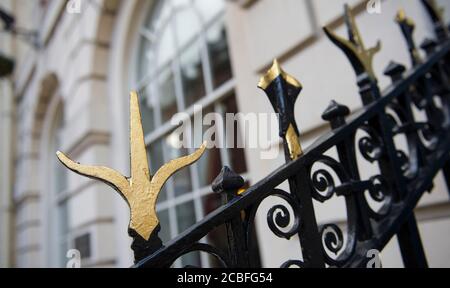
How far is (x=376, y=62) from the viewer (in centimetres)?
119

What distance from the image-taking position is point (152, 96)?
9.39 feet

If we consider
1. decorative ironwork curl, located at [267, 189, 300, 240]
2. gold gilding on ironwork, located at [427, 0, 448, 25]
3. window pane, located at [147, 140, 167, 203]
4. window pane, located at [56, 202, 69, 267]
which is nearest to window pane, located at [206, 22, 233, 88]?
window pane, located at [147, 140, 167, 203]

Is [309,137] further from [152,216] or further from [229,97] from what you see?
[152,216]

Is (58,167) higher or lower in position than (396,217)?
higher

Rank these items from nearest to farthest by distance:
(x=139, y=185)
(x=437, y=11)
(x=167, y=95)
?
(x=139, y=185), (x=437, y=11), (x=167, y=95)

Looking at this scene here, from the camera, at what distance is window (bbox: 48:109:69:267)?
4.20 meters

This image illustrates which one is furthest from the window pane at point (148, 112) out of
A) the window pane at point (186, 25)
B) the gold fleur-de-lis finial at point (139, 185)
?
the gold fleur-de-lis finial at point (139, 185)

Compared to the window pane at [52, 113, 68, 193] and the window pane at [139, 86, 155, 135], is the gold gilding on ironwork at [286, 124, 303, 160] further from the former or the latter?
the window pane at [52, 113, 68, 193]

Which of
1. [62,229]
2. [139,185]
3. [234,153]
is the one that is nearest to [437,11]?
[139,185]

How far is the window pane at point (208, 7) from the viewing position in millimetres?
2207

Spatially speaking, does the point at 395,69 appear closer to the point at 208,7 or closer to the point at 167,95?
the point at 208,7

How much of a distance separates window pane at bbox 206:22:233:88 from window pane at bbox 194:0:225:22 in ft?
0.29

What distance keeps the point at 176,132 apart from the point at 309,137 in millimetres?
1312

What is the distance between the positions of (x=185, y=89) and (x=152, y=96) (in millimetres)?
435
